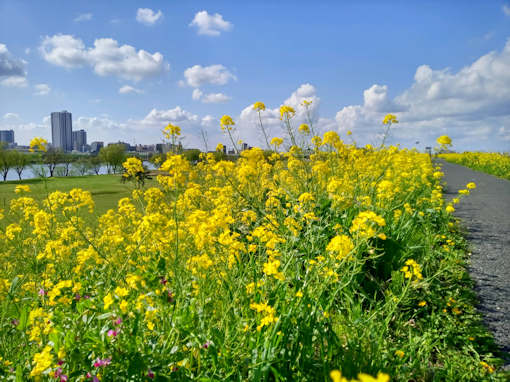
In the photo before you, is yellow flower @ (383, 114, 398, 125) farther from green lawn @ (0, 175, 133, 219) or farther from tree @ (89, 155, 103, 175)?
tree @ (89, 155, 103, 175)

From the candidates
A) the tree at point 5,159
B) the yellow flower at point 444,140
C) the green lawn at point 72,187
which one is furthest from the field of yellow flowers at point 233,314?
the tree at point 5,159

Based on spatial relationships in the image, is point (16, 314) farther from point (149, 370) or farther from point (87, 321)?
point (149, 370)

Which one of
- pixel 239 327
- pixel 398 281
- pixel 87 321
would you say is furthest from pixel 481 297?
pixel 87 321

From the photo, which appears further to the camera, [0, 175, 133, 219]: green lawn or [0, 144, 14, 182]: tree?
[0, 144, 14, 182]: tree

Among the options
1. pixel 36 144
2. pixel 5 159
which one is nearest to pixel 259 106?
pixel 36 144

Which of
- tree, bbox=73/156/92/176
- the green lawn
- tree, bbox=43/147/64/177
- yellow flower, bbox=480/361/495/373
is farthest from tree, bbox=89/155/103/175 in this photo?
yellow flower, bbox=480/361/495/373

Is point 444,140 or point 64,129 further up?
point 64,129

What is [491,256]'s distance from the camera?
3861 mm

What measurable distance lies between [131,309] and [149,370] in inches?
14.2

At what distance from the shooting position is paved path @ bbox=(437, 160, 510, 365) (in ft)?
8.52

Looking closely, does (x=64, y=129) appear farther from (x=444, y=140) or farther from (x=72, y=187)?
(x=444, y=140)

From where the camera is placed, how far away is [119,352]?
1.38 metres

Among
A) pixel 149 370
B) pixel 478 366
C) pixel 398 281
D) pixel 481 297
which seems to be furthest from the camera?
pixel 481 297

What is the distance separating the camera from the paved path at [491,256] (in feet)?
8.52
